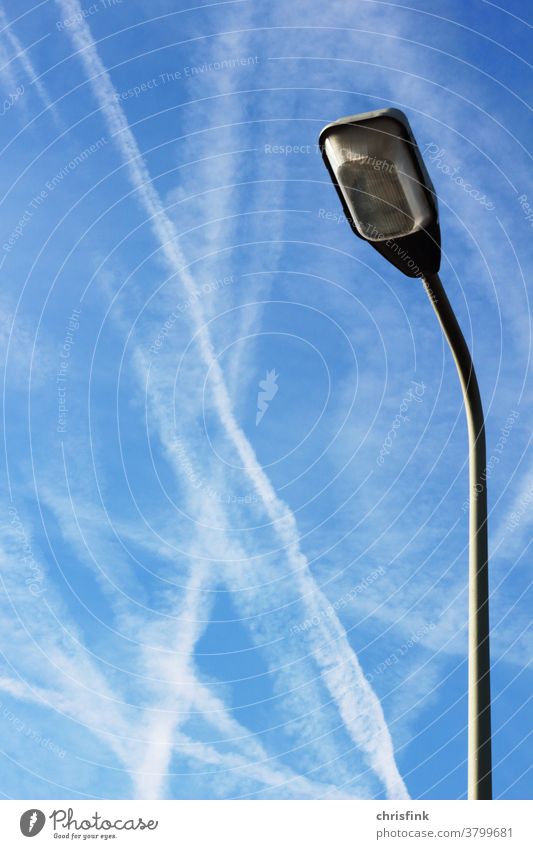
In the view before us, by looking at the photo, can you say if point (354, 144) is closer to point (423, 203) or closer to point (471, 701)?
point (423, 203)

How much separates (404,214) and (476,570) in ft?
6.72

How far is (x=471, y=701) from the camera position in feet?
11.6

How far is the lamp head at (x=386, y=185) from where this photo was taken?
3.87 metres

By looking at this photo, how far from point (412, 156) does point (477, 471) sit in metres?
1.87

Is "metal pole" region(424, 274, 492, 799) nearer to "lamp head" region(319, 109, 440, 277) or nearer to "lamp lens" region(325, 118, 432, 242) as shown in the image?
"lamp head" region(319, 109, 440, 277)
